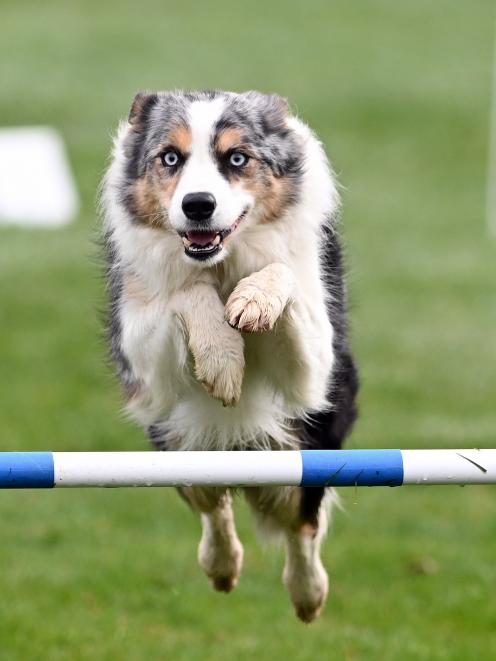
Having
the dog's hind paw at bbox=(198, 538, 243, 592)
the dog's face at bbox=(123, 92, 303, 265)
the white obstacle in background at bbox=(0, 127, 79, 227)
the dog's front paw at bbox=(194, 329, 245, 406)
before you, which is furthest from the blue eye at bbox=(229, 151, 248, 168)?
the white obstacle in background at bbox=(0, 127, 79, 227)

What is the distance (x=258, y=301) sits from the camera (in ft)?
17.8

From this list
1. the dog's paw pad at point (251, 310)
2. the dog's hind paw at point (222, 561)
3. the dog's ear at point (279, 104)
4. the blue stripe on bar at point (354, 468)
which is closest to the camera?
the blue stripe on bar at point (354, 468)

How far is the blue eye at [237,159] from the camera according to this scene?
5.67 m

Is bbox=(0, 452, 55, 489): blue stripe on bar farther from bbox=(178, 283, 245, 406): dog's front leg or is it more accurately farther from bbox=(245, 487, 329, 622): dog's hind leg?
bbox=(245, 487, 329, 622): dog's hind leg

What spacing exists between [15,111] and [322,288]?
17114 millimetres

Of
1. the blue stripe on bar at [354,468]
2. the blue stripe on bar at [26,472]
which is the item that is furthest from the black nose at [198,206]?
the blue stripe on bar at [26,472]

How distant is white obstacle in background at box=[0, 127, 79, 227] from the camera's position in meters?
18.6

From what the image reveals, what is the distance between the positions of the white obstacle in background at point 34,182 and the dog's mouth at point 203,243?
42.4 feet

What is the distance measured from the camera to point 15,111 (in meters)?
22.6

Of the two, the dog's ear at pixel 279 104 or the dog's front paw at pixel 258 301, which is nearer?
the dog's front paw at pixel 258 301

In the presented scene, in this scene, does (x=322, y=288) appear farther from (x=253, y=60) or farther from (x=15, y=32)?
(x=15, y=32)

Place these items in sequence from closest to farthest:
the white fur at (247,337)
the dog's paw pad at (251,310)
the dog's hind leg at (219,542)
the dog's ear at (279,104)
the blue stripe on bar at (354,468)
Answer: the blue stripe on bar at (354,468), the dog's paw pad at (251,310), the white fur at (247,337), the dog's ear at (279,104), the dog's hind leg at (219,542)

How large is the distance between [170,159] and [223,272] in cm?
55

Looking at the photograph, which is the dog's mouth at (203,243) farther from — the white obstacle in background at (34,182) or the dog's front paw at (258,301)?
the white obstacle in background at (34,182)
